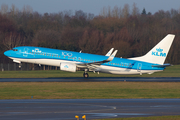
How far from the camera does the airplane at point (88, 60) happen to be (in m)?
42.9

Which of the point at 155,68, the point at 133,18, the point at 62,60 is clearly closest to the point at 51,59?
the point at 62,60

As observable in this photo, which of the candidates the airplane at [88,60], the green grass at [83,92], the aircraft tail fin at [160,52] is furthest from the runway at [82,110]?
the aircraft tail fin at [160,52]

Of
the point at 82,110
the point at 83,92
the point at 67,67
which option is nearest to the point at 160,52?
A: the point at 67,67

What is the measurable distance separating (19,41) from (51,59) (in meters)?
57.7

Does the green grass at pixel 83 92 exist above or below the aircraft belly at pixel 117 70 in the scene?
above

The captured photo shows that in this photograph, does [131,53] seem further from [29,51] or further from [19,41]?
[29,51]

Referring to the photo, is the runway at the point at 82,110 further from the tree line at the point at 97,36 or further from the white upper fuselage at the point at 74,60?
→ the tree line at the point at 97,36

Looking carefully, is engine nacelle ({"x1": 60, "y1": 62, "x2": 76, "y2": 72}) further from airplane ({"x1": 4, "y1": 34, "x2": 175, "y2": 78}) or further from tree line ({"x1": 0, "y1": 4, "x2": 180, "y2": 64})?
tree line ({"x1": 0, "y1": 4, "x2": 180, "y2": 64})

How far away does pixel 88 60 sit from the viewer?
44.5 metres

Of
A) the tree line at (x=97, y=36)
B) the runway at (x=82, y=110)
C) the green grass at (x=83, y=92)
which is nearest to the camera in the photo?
the runway at (x=82, y=110)

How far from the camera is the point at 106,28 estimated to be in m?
122

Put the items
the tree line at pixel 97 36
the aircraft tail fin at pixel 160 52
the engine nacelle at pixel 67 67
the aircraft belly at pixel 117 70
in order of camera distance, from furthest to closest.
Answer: the tree line at pixel 97 36
the aircraft tail fin at pixel 160 52
the aircraft belly at pixel 117 70
the engine nacelle at pixel 67 67

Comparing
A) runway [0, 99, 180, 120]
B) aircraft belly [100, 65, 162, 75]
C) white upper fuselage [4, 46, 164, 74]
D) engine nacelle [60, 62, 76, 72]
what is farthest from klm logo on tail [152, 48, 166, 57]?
runway [0, 99, 180, 120]

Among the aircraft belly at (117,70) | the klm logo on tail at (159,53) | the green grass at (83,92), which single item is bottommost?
the aircraft belly at (117,70)
